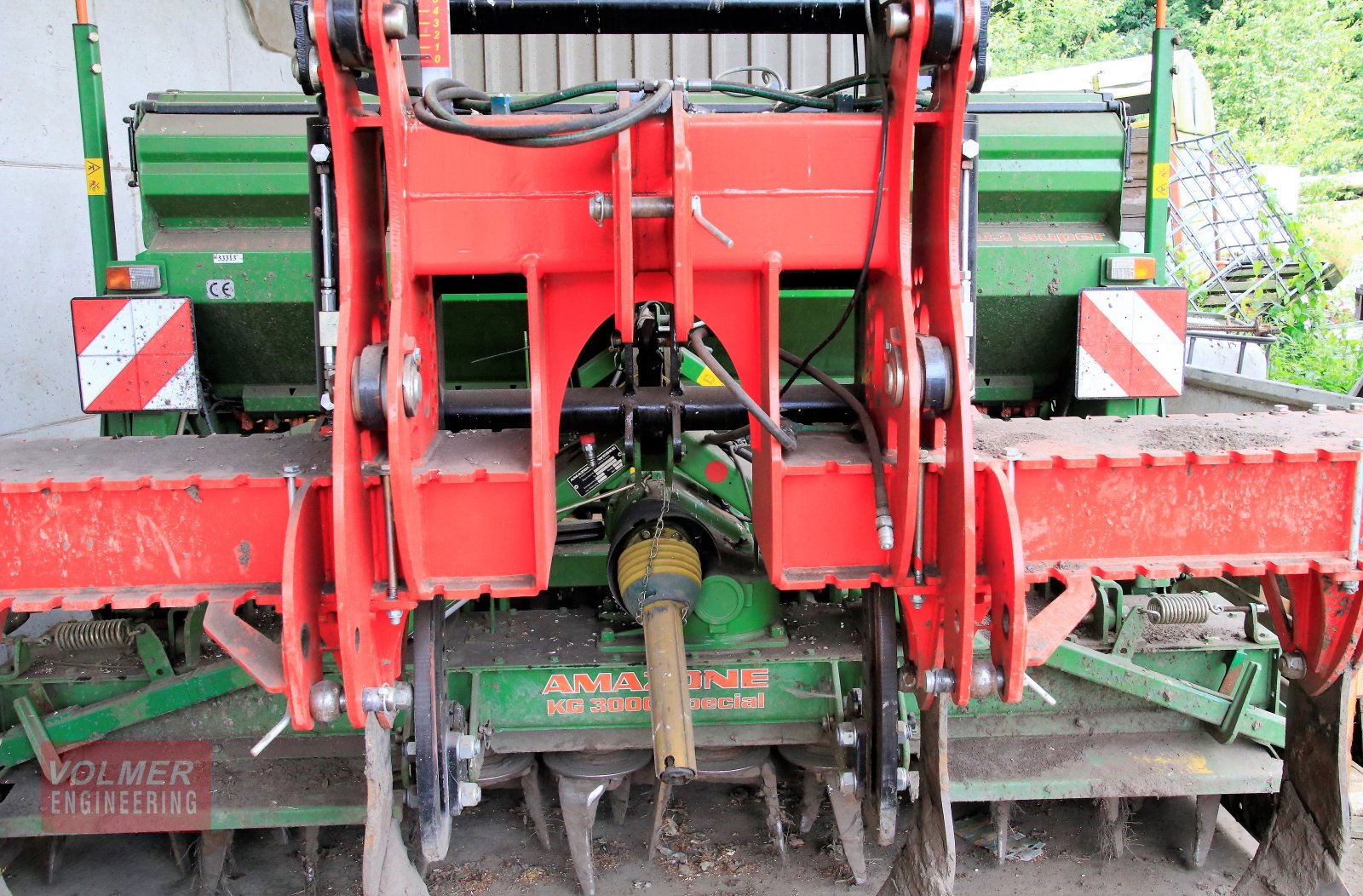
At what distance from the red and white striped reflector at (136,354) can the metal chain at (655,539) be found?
1735mm

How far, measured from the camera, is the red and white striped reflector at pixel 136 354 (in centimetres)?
331

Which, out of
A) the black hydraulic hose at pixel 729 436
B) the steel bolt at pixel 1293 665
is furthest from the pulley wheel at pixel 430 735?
the steel bolt at pixel 1293 665

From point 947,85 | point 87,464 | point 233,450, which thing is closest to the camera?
point 947,85

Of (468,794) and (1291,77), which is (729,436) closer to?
(468,794)

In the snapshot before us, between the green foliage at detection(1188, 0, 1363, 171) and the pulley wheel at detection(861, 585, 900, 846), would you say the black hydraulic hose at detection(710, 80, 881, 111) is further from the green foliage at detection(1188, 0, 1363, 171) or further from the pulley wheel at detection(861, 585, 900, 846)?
the green foliage at detection(1188, 0, 1363, 171)

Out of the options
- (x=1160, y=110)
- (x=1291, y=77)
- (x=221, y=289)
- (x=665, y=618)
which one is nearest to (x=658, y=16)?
(x=665, y=618)

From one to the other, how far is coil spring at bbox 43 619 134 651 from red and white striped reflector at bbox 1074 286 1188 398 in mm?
3108

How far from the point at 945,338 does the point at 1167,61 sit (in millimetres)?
1880

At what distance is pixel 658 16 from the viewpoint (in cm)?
212

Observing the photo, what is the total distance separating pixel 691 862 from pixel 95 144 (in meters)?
3.05

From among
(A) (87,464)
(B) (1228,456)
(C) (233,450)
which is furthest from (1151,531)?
(A) (87,464)

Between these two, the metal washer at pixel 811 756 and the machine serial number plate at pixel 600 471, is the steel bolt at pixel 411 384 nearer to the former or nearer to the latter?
the machine serial number plate at pixel 600 471

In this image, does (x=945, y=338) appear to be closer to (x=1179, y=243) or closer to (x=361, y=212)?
(x=361, y=212)

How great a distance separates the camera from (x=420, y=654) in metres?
2.36
